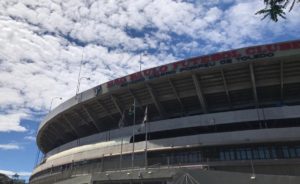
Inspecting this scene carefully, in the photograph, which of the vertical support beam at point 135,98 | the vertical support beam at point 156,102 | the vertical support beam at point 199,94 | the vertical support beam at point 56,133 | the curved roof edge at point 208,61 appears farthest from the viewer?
the vertical support beam at point 56,133

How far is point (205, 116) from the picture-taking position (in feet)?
112

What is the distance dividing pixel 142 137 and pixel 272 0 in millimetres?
30994

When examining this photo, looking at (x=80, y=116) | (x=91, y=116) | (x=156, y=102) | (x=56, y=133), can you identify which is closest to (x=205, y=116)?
(x=156, y=102)

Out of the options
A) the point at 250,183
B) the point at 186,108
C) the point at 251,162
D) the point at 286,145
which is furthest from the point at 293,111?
the point at 250,183

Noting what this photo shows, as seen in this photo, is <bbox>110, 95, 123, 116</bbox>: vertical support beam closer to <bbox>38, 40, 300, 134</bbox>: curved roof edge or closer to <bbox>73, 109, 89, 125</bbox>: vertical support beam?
<bbox>38, 40, 300, 134</bbox>: curved roof edge

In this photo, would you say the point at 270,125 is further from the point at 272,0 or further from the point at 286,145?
the point at 272,0

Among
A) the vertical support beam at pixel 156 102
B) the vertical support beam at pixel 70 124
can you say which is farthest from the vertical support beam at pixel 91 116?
the vertical support beam at pixel 156 102

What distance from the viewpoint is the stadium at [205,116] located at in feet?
98.2

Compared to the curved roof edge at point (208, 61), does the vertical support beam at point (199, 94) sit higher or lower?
lower

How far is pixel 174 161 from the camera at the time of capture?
33.1m

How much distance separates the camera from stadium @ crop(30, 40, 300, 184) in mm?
29938

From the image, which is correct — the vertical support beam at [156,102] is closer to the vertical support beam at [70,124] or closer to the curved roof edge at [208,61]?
the curved roof edge at [208,61]

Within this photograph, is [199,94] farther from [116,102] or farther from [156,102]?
[116,102]

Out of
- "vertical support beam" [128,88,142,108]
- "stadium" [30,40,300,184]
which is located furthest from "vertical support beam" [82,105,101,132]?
"vertical support beam" [128,88,142,108]
